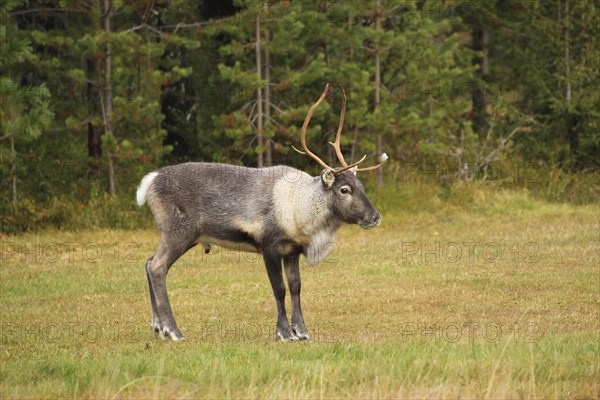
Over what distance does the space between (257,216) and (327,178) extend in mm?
913

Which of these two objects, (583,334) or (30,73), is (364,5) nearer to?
(30,73)

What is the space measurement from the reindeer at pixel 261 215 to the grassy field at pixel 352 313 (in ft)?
2.30

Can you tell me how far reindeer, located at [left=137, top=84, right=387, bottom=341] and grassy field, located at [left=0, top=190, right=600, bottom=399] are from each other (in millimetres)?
701

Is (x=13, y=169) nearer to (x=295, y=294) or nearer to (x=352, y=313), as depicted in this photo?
(x=352, y=313)

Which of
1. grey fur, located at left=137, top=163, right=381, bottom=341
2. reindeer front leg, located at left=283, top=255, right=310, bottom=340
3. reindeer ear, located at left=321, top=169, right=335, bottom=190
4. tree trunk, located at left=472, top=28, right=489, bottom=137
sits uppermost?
reindeer ear, located at left=321, top=169, right=335, bottom=190

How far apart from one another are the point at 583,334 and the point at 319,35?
1253 cm

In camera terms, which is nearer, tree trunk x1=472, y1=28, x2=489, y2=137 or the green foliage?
the green foliage

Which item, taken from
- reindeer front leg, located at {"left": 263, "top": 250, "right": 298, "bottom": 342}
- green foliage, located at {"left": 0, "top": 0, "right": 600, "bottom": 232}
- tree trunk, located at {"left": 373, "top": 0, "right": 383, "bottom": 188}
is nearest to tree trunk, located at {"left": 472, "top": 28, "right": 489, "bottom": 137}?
green foliage, located at {"left": 0, "top": 0, "right": 600, "bottom": 232}

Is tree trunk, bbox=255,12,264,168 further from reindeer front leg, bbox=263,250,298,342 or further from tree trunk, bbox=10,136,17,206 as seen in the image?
reindeer front leg, bbox=263,250,298,342

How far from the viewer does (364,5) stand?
2139cm

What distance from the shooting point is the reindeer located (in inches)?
436

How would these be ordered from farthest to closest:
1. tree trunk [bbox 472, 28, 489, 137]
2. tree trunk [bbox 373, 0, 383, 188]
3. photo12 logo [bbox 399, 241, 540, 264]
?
tree trunk [bbox 472, 28, 489, 137], tree trunk [bbox 373, 0, 383, 188], photo12 logo [bbox 399, 241, 540, 264]

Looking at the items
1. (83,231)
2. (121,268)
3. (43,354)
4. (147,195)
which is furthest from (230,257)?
(43,354)

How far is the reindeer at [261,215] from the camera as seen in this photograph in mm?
11070
